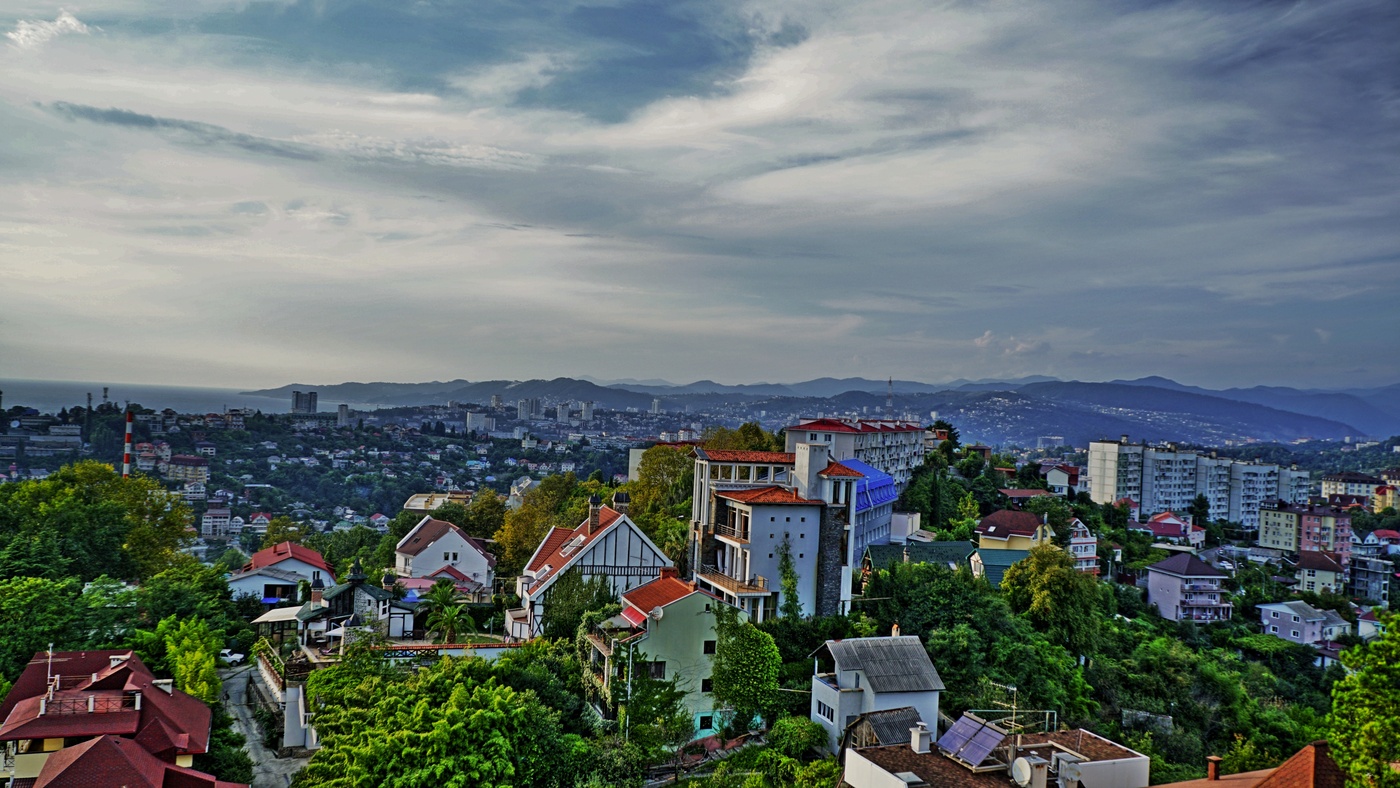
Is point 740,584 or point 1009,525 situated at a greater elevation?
point 740,584

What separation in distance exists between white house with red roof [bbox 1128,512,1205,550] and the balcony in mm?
62340

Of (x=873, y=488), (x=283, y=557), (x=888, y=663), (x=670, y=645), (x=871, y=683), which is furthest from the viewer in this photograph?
(x=873, y=488)

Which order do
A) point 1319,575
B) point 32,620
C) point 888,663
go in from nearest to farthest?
point 888,663
point 32,620
point 1319,575

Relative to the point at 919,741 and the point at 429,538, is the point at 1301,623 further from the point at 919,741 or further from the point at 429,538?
the point at 429,538

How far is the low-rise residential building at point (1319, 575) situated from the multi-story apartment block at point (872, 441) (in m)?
36.1

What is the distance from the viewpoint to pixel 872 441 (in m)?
56.4

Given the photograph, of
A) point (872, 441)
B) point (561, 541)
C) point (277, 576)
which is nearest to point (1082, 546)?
point (872, 441)

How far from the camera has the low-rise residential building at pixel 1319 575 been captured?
74188 mm

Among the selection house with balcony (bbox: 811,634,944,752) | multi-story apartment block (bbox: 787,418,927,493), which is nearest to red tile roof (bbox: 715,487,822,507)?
house with balcony (bbox: 811,634,944,752)

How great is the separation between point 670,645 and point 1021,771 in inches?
417

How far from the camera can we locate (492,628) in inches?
1275

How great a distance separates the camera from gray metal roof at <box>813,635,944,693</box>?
84.1 ft

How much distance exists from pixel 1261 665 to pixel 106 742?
55.8 metres

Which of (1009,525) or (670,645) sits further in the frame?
(1009,525)
